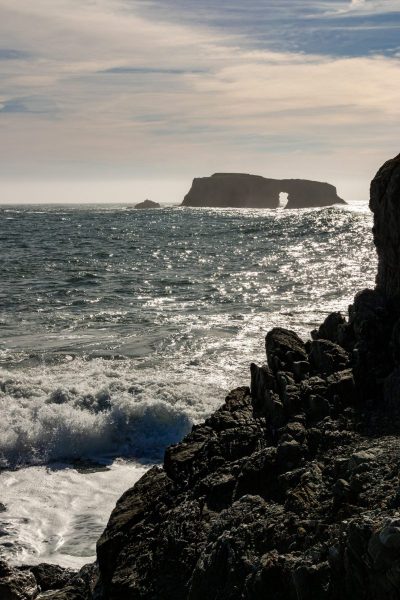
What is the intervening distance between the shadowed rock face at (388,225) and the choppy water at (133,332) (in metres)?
5.71

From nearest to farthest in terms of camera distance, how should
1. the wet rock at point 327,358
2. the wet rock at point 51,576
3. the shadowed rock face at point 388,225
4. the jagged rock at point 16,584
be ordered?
the jagged rock at point 16,584
the wet rock at point 51,576
the wet rock at point 327,358
the shadowed rock face at point 388,225

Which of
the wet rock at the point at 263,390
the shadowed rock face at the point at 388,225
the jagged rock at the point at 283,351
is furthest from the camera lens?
the shadowed rock face at the point at 388,225

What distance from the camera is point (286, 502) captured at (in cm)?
840

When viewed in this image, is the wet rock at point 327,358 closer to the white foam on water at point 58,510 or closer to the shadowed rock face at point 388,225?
the shadowed rock face at point 388,225

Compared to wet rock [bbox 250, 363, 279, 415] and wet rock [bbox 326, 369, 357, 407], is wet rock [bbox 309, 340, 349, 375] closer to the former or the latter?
wet rock [bbox 326, 369, 357, 407]

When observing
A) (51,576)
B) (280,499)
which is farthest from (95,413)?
(280,499)

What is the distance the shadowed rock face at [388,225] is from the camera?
48.5 feet

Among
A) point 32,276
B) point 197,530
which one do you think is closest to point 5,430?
point 197,530

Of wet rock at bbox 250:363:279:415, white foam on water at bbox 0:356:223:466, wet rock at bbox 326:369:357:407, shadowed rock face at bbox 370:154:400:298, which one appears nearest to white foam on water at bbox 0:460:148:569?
white foam on water at bbox 0:356:223:466

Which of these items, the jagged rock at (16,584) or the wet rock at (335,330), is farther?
the wet rock at (335,330)

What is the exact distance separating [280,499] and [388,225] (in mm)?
8212

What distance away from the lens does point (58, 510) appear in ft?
43.4

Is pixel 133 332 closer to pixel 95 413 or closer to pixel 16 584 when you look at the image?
pixel 95 413

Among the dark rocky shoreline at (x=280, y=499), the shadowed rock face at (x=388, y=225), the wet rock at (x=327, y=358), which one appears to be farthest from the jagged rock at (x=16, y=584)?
the shadowed rock face at (x=388, y=225)
